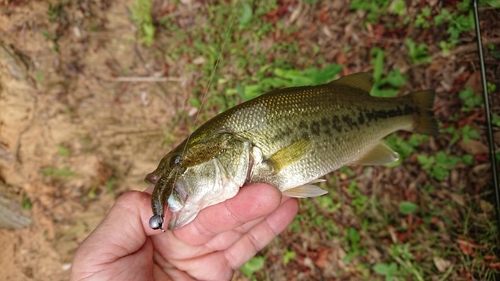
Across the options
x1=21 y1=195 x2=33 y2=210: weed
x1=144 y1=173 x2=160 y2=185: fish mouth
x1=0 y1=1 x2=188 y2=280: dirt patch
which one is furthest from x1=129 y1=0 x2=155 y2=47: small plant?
x1=144 y1=173 x2=160 y2=185: fish mouth

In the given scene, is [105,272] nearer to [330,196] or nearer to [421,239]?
[330,196]

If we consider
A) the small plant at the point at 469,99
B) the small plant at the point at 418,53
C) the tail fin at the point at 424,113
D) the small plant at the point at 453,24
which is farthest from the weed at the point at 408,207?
the small plant at the point at 453,24

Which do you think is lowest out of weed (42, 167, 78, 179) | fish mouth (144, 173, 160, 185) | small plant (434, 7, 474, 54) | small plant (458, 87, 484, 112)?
weed (42, 167, 78, 179)

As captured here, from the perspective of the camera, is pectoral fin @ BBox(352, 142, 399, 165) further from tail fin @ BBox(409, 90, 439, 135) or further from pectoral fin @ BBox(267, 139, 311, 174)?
pectoral fin @ BBox(267, 139, 311, 174)

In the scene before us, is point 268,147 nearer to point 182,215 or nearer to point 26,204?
point 182,215

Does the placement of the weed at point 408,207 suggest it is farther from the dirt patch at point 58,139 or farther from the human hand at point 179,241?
the dirt patch at point 58,139

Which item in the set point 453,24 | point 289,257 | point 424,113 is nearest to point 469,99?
point 453,24
